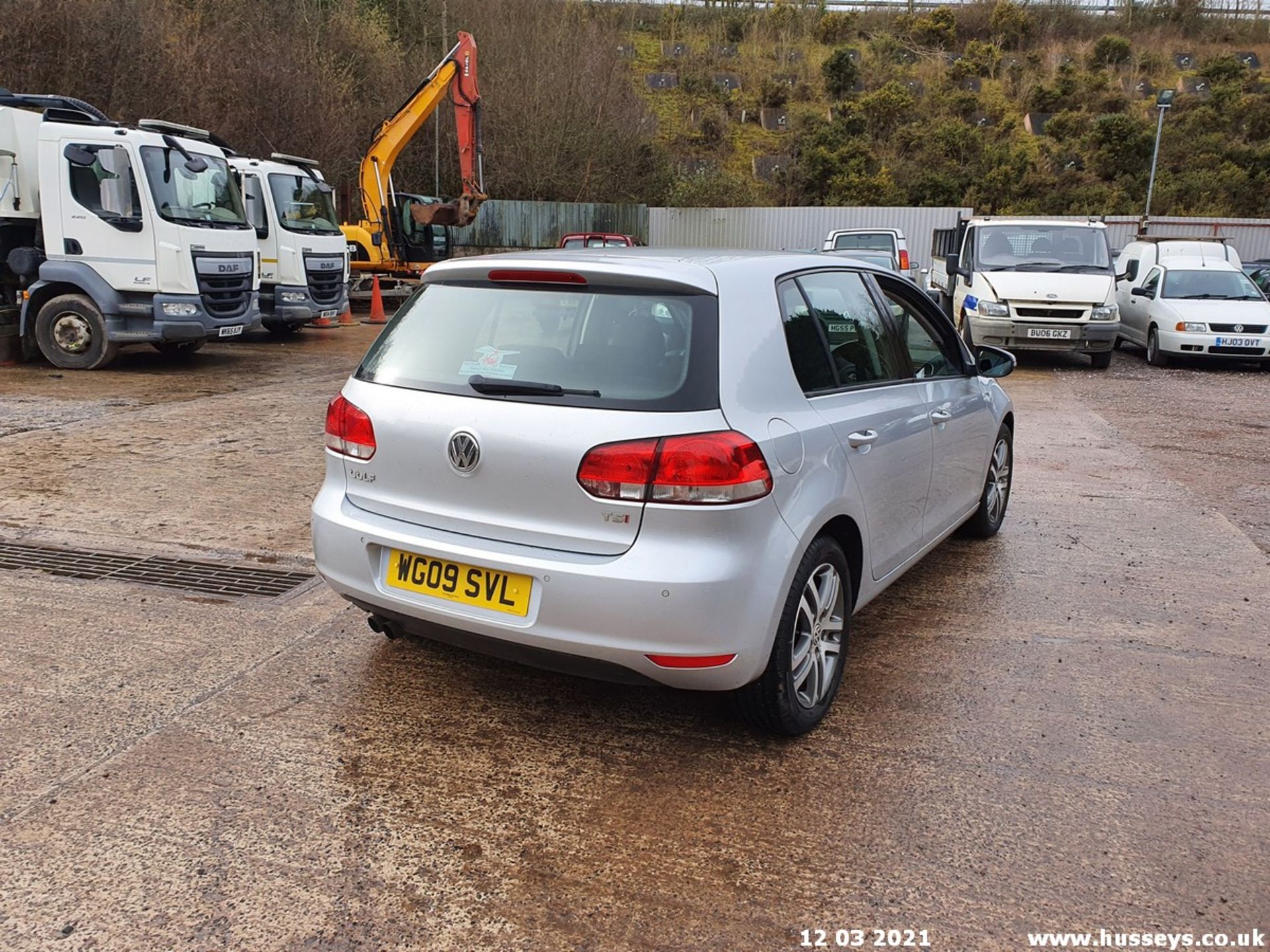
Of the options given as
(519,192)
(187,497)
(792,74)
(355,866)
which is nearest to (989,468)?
(355,866)

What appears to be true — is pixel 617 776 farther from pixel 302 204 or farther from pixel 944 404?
pixel 302 204

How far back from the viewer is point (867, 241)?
1923 centimetres

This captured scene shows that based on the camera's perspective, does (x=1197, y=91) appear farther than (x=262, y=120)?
Yes

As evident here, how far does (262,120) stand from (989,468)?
2280cm

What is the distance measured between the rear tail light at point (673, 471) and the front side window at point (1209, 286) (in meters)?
14.6

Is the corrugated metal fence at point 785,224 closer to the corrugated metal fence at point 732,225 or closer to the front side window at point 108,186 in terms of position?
the corrugated metal fence at point 732,225

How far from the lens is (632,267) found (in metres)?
3.23

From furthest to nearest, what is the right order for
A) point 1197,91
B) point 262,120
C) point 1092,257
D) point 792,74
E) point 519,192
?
point 792,74 → point 1197,91 → point 519,192 → point 262,120 → point 1092,257

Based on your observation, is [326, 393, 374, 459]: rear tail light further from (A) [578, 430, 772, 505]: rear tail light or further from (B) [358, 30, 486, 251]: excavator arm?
(B) [358, 30, 486, 251]: excavator arm

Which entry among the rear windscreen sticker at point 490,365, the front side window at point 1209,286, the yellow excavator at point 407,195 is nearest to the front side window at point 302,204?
the yellow excavator at point 407,195

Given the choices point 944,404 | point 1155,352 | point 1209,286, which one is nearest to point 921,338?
point 944,404

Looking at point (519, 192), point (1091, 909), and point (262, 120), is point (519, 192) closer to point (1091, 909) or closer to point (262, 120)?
point (262, 120)

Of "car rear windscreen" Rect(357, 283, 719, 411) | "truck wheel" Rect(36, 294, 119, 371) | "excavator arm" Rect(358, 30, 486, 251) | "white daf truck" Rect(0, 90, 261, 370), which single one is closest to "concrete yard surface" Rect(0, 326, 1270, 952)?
"car rear windscreen" Rect(357, 283, 719, 411)

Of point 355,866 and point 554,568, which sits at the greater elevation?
point 554,568
